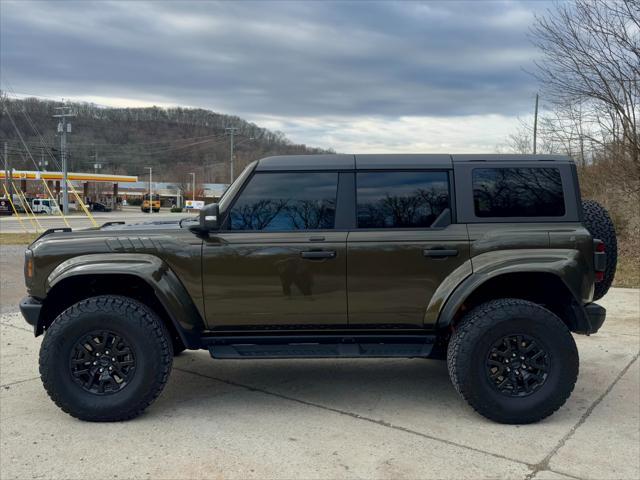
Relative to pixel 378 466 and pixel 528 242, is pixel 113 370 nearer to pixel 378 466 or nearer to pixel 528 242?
pixel 378 466

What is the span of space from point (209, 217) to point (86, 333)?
1.17m

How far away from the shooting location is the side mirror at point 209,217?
388 centimetres

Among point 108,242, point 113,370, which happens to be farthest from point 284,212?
point 113,370

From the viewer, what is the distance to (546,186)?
13.4 ft

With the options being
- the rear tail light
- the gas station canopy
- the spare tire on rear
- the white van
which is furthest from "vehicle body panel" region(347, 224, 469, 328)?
the gas station canopy

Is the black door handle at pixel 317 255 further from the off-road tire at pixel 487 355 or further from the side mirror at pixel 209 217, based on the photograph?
the off-road tire at pixel 487 355

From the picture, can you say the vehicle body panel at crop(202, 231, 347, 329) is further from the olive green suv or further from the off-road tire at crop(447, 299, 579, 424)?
the off-road tire at crop(447, 299, 579, 424)

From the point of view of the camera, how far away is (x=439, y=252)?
12.9ft

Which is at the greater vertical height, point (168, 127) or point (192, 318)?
point (168, 127)

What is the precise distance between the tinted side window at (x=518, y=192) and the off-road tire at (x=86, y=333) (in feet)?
8.19

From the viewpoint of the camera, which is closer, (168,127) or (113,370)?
(113,370)

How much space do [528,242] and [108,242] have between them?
295 centimetres

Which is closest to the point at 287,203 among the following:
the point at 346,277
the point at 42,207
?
the point at 346,277

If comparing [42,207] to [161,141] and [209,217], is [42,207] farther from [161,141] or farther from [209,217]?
[161,141]
